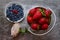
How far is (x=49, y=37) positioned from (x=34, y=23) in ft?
0.47

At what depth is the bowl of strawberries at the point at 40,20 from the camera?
116 cm

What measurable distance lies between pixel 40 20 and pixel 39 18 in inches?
0.5

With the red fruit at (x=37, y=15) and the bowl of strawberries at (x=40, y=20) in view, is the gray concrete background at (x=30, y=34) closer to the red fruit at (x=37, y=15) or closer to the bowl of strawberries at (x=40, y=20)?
the bowl of strawberries at (x=40, y=20)

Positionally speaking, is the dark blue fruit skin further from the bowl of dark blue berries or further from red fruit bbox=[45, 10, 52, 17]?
red fruit bbox=[45, 10, 52, 17]

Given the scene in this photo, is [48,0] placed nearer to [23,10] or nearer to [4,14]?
[23,10]

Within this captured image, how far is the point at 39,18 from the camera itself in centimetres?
116

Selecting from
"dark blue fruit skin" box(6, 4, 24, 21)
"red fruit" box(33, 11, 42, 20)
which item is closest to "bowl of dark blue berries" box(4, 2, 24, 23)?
"dark blue fruit skin" box(6, 4, 24, 21)

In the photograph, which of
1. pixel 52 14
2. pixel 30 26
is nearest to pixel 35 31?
pixel 30 26

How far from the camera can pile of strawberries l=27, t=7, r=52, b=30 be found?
3.78ft

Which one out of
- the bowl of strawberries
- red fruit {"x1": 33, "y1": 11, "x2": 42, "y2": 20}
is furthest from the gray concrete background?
red fruit {"x1": 33, "y1": 11, "x2": 42, "y2": 20}

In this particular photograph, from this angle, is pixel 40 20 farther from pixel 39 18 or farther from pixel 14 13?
Answer: pixel 14 13

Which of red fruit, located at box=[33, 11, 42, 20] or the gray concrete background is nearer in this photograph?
red fruit, located at box=[33, 11, 42, 20]

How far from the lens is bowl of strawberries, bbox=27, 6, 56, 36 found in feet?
3.79

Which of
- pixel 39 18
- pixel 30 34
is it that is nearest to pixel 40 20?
pixel 39 18
